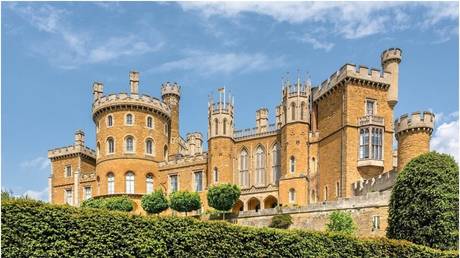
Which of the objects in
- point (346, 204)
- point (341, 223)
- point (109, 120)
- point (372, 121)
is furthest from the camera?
point (109, 120)

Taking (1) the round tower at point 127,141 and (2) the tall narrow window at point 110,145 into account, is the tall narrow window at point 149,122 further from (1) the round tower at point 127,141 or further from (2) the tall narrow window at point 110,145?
(2) the tall narrow window at point 110,145

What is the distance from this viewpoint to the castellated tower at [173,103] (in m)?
63.4

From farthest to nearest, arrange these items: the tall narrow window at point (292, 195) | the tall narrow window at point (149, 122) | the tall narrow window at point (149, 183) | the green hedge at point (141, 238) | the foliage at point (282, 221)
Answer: the tall narrow window at point (149, 122)
the tall narrow window at point (149, 183)
the tall narrow window at point (292, 195)
the foliage at point (282, 221)
the green hedge at point (141, 238)

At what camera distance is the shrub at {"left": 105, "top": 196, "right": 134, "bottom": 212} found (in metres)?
50.3

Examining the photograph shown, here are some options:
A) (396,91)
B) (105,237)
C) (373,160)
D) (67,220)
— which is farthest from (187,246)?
(396,91)

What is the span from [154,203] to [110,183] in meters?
7.98

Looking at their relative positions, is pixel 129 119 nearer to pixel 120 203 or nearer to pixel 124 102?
pixel 124 102

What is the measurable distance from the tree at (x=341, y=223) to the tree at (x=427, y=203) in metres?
4.82

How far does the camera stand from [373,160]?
146 feet

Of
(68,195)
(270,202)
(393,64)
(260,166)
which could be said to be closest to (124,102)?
(68,195)

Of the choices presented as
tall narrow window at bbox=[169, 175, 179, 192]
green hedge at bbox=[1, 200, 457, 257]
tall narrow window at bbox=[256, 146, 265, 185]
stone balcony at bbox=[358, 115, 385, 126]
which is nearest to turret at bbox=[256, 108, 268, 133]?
tall narrow window at bbox=[256, 146, 265, 185]

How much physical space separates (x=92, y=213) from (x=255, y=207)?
115ft

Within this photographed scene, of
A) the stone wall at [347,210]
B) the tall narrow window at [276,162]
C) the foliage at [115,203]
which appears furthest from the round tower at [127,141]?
the stone wall at [347,210]

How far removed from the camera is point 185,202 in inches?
1941
